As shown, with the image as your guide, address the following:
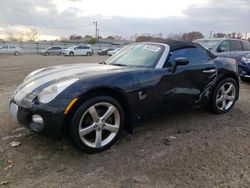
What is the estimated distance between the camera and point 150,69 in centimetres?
371

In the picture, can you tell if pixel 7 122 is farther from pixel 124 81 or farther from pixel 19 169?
pixel 124 81

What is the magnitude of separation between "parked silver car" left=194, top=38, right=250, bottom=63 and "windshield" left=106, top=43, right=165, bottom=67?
586 centimetres

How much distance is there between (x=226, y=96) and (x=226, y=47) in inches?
220

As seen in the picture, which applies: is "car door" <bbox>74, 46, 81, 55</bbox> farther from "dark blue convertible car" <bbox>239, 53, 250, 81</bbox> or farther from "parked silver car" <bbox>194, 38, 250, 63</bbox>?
"dark blue convertible car" <bbox>239, 53, 250, 81</bbox>

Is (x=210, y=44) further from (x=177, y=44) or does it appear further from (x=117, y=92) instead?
(x=117, y=92)

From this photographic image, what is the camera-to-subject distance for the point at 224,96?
16.0 feet

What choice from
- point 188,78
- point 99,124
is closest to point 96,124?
point 99,124

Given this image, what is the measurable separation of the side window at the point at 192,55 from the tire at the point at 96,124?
132cm

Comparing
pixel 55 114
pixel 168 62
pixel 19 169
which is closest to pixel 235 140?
pixel 168 62

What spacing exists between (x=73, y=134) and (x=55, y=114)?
322 mm

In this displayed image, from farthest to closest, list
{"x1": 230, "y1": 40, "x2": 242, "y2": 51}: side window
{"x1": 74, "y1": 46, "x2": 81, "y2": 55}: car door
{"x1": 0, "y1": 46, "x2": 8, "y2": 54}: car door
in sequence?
{"x1": 74, "y1": 46, "x2": 81, "y2": 55}: car door < {"x1": 0, "y1": 46, "x2": 8, "y2": 54}: car door < {"x1": 230, "y1": 40, "x2": 242, "y2": 51}: side window

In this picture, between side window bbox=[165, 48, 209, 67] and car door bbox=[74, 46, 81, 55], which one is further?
car door bbox=[74, 46, 81, 55]

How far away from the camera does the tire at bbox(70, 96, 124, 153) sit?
304cm

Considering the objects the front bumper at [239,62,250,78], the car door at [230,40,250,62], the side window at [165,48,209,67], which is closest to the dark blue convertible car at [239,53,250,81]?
the front bumper at [239,62,250,78]
